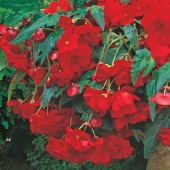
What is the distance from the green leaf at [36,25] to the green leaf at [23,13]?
41 mm

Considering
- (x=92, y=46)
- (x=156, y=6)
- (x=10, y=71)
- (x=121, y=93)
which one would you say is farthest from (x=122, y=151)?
(x=10, y=71)

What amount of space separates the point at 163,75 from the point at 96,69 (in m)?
0.23

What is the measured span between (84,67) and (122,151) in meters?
0.33

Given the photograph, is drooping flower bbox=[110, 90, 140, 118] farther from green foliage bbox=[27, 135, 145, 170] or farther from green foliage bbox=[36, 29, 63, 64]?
green foliage bbox=[27, 135, 145, 170]

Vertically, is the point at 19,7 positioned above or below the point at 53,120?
above

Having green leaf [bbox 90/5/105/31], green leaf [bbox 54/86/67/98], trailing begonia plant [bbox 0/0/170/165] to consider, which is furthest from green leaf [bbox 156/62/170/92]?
green leaf [bbox 54/86/67/98]

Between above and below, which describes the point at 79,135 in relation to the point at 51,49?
below

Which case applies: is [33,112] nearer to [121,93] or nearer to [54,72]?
[54,72]

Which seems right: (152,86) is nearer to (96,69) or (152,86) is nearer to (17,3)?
(96,69)

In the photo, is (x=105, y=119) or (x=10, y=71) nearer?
(x=105, y=119)

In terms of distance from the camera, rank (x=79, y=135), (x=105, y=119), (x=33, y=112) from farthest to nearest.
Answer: (x=33, y=112), (x=105, y=119), (x=79, y=135)

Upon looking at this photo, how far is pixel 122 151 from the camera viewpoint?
1784 millimetres

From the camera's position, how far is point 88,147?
5.50 feet

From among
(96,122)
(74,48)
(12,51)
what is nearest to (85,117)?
(96,122)
